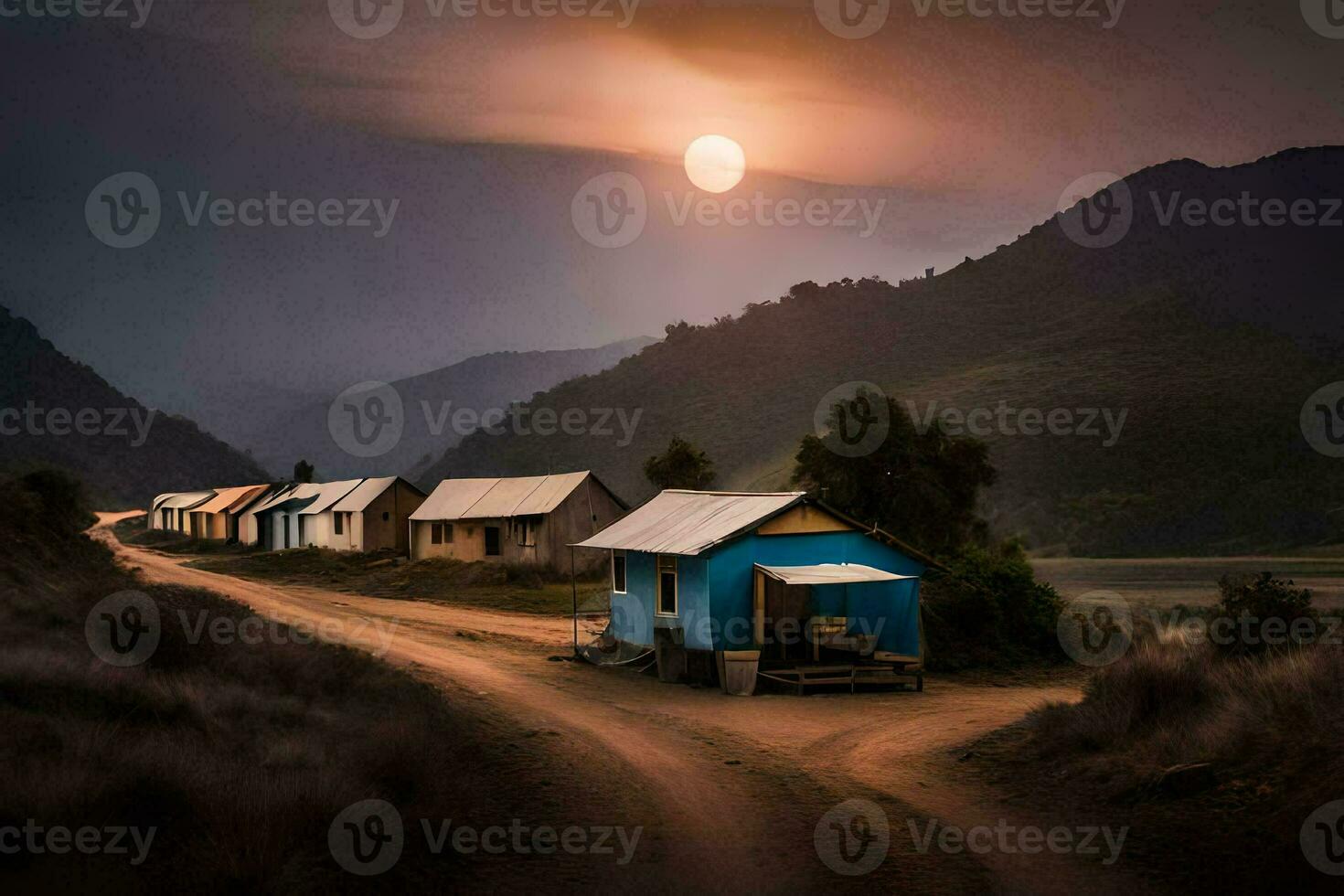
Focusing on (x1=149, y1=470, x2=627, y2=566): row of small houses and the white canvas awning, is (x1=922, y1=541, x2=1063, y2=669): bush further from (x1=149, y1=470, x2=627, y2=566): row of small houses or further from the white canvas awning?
(x1=149, y1=470, x2=627, y2=566): row of small houses

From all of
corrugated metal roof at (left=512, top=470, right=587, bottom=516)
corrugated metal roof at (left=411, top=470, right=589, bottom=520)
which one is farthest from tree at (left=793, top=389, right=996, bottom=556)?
corrugated metal roof at (left=411, top=470, right=589, bottom=520)

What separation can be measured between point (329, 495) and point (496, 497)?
16895mm

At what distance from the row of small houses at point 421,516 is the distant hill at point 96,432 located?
148ft

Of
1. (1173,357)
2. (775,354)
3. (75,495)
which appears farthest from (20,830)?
(775,354)

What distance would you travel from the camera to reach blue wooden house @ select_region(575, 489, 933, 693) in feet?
70.5

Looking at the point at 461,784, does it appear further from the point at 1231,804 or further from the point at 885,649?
the point at 885,649

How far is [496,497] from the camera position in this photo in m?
46.7

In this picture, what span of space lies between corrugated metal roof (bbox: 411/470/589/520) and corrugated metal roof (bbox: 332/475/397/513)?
477cm

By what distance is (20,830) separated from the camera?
27.0 feet

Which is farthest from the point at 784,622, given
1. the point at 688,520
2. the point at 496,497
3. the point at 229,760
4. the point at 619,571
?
the point at 496,497

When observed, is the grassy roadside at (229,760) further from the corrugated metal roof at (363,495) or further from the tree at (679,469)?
the corrugated metal roof at (363,495)

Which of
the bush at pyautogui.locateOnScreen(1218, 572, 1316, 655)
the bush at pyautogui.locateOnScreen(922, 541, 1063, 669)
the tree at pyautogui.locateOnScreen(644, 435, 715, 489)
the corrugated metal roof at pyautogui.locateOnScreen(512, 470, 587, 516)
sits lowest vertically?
the bush at pyautogui.locateOnScreen(922, 541, 1063, 669)

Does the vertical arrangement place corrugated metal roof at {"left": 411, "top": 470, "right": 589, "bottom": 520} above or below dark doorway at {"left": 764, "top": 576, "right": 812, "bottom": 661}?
above

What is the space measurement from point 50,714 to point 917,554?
18196mm
